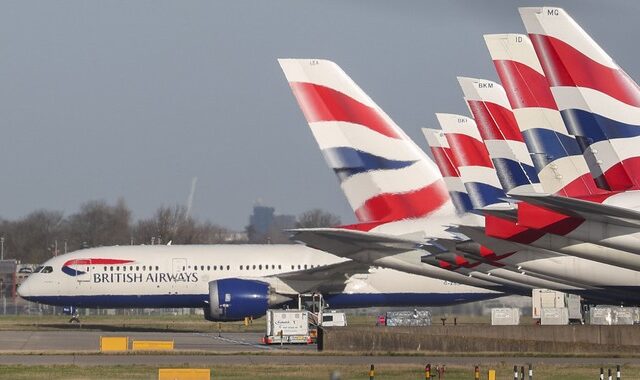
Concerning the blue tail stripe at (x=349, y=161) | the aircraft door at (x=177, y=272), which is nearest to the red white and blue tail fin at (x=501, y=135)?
the blue tail stripe at (x=349, y=161)

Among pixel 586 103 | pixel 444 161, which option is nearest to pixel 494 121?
pixel 586 103

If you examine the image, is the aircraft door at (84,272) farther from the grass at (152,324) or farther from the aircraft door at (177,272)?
the grass at (152,324)

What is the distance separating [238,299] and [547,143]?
1386 inches

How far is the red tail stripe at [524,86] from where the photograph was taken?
Answer: 107 ft

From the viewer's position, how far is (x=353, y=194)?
43688 millimetres

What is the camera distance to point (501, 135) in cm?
3725

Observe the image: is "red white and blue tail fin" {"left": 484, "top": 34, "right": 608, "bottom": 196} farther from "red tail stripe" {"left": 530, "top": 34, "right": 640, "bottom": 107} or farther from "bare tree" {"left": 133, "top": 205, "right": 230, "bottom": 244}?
"bare tree" {"left": 133, "top": 205, "right": 230, "bottom": 244}

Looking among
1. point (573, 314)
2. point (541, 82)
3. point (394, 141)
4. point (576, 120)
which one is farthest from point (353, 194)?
point (573, 314)

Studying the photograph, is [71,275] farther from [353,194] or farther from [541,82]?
[541,82]

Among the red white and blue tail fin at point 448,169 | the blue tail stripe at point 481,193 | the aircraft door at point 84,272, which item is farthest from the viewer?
the aircraft door at point 84,272

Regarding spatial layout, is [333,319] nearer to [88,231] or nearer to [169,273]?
[169,273]

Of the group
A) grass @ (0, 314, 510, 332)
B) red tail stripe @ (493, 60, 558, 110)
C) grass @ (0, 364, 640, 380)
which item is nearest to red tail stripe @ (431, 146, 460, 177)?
grass @ (0, 364, 640, 380)

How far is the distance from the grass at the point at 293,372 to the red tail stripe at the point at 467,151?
7116 millimetres

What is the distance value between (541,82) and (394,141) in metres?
11.5
